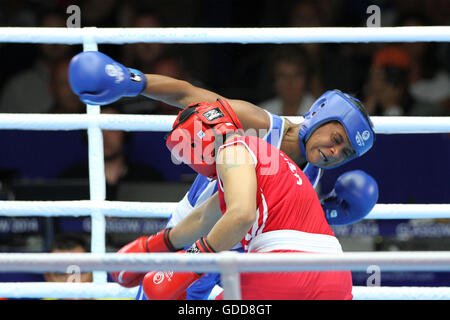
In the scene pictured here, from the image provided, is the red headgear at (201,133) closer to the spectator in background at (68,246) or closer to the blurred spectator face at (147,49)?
the spectator in background at (68,246)

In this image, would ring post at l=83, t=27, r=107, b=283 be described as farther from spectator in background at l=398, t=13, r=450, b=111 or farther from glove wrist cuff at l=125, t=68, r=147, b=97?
spectator in background at l=398, t=13, r=450, b=111

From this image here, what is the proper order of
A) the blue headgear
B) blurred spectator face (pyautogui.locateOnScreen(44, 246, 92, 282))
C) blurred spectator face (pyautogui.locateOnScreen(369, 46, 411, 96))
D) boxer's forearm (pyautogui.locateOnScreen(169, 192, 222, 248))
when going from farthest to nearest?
blurred spectator face (pyautogui.locateOnScreen(369, 46, 411, 96)), blurred spectator face (pyautogui.locateOnScreen(44, 246, 92, 282)), the blue headgear, boxer's forearm (pyautogui.locateOnScreen(169, 192, 222, 248))

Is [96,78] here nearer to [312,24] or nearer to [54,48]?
[54,48]

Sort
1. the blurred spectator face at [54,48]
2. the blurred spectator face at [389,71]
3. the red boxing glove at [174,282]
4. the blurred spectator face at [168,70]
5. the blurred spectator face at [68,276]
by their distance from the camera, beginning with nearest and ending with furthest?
the red boxing glove at [174,282]
the blurred spectator face at [68,276]
the blurred spectator face at [389,71]
the blurred spectator face at [168,70]
the blurred spectator face at [54,48]

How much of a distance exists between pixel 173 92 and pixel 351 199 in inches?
29.7

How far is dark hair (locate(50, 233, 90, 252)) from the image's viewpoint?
3.05 meters

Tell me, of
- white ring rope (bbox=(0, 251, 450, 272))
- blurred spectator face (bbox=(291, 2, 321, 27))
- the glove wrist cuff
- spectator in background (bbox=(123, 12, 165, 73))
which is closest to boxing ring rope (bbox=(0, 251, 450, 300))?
white ring rope (bbox=(0, 251, 450, 272))

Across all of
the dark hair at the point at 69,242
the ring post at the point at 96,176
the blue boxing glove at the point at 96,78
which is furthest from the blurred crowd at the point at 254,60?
the blue boxing glove at the point at 96,78

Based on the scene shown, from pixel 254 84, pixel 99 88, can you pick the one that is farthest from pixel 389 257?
pixel 254 84

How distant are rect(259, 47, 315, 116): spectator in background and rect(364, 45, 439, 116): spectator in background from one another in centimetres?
37

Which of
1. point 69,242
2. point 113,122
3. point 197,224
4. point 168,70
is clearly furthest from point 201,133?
point 168,70

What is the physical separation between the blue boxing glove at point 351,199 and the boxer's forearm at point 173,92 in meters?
0.57

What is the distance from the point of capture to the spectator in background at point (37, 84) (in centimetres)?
450

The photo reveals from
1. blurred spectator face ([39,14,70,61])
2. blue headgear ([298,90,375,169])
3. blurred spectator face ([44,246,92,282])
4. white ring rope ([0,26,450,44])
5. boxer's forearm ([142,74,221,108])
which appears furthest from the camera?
blurred spectator face ([39,14,70,61])
